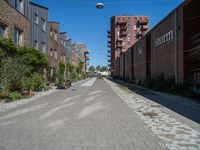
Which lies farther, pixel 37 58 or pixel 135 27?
pixel 135 27

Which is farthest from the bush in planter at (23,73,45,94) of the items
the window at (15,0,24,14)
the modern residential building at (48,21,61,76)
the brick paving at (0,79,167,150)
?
the modern residential building at (48,21,61,76)

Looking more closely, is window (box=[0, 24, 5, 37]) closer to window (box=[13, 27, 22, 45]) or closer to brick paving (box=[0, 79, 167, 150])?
window (box=[13, 27, 22, 45])

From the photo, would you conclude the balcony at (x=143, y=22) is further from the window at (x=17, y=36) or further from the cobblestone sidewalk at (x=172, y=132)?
the cobblestone sidewalk at (x=172, y=132)

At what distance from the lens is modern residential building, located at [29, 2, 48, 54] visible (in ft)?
74.5

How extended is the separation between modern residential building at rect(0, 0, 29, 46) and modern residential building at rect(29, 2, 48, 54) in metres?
1.82

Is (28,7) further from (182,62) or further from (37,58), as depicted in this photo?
(182,62)

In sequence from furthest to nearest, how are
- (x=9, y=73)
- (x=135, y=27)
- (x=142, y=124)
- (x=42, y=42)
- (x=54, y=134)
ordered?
1. (x=135, y=27)
2. (x=42, y=42)
3. (x=9, y=73)
4. (x=142, y=124)
5. (x=54, y=134)

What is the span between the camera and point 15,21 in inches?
705

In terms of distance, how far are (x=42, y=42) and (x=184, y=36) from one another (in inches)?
670

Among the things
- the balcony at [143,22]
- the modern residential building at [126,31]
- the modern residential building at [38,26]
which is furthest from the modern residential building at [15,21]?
the balcony at [143,22]

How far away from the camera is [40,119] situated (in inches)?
309

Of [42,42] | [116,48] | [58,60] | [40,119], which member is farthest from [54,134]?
[116,48]

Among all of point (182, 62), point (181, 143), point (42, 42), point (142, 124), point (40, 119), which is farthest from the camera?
point (42, 42)

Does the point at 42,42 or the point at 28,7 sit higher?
the point at 28,7
